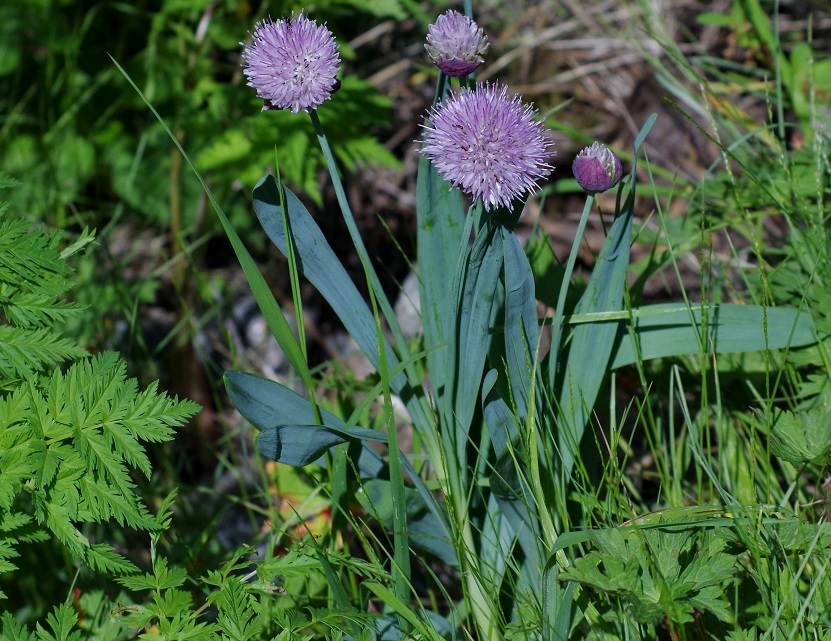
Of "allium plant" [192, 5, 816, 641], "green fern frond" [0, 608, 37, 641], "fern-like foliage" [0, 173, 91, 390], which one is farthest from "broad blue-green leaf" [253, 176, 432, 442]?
"green fern frond" [0, 608, 37, 641]

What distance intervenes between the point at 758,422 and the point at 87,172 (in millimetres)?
2099

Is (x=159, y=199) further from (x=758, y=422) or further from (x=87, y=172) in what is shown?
(x=758, y=422)

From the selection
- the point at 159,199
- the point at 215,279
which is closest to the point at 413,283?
the point at 215,279

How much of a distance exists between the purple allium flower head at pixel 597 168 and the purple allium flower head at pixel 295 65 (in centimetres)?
37

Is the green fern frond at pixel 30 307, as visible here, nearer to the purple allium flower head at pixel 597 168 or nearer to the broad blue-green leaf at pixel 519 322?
the broad blue-green leaf at pixel 519 322

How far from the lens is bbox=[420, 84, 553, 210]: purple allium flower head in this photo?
1026mm

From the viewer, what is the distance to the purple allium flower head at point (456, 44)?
1.07 m

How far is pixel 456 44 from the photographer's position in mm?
1071

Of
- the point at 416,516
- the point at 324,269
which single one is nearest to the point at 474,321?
Answer: the point at 324,269

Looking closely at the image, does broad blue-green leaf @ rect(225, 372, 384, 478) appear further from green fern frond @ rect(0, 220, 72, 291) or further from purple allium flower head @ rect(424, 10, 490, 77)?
purple allium flower head @ rect(424, 10, 490, 77)

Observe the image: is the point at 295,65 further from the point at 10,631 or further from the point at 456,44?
the point at 10,631

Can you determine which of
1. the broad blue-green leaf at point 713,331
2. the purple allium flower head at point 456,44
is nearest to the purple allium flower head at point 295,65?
the purple allium flower head at point 456,44

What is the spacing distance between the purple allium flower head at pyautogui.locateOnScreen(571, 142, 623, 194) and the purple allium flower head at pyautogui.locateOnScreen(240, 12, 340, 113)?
0.37 meters

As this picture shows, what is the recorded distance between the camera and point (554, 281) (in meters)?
1.60
